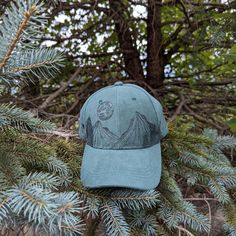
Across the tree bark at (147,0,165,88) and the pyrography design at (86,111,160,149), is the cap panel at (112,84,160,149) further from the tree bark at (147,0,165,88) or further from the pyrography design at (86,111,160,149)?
the tree bark at (147,0,165,88)

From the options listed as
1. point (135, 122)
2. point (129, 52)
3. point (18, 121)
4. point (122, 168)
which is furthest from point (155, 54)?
point (18, 121)

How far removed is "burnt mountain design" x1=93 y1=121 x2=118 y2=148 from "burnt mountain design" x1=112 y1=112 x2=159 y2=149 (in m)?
0.01

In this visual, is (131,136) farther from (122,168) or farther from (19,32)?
(19,32)

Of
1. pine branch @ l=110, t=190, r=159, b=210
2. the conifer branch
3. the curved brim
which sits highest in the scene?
the conifer branch

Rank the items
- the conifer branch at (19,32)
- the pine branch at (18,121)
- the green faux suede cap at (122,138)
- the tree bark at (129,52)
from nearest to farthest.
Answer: the conifer branch at (19,32) → the pine branch at (18,121) → the green faux suede cap at (122,138) → the tree bark at (129,52)

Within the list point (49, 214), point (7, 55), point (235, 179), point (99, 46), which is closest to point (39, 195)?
point (49, 214)

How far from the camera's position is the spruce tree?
0.52m

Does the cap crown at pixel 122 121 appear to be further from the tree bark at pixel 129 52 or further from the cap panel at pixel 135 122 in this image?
the tree bark at pixel 129 52

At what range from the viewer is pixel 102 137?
858 mm

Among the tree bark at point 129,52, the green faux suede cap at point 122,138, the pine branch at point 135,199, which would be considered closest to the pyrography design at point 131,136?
the green faux suede cap at point 122,138

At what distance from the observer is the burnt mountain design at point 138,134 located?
2.75 feet

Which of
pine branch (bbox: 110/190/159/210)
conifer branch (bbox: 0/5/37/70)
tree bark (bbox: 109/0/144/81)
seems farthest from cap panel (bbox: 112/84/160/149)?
tree bark (bbox: 109/0/144/81)

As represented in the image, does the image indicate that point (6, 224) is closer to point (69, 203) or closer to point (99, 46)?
point (69, 203)

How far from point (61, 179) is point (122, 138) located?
188 millimetres
